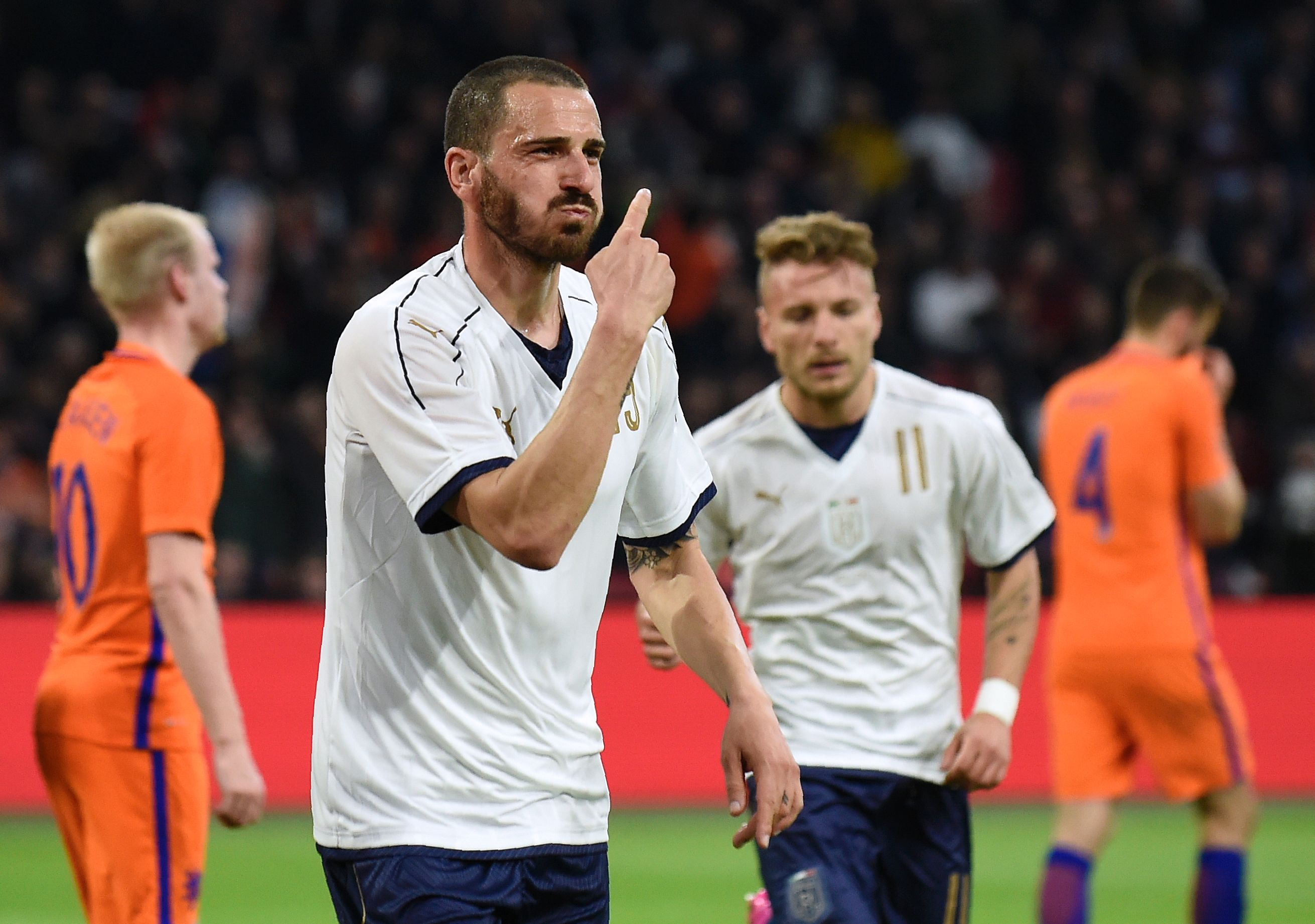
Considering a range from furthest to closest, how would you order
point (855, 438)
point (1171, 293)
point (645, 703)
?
point (645, 703), point (1171, 293), point (855, 438)

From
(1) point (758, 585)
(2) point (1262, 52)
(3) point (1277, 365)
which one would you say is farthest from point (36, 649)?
(2) point (1262, 52)

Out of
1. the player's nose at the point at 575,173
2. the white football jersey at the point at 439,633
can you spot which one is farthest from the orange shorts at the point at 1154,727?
the player's nose at the point at 575,173

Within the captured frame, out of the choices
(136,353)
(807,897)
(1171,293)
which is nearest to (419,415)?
(136,353)

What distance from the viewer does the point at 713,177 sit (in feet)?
45.4

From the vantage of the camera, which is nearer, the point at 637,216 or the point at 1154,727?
the point at 637,216

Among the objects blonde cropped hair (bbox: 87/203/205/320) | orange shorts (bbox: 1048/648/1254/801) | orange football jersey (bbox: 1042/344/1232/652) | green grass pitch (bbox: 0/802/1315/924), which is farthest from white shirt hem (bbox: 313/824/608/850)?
green grass pitch (bbox: 0/802/1315/924)

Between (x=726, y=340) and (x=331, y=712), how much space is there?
31.9ft

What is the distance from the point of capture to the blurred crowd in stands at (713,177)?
1209cm

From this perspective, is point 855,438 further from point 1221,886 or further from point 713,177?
point 713,177

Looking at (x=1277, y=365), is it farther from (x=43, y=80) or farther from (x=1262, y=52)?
(x=43, y=80)

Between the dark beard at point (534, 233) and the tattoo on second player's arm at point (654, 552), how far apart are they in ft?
1.94

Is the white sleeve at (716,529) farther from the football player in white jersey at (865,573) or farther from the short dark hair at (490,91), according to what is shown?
the short dark hair at (490,91)

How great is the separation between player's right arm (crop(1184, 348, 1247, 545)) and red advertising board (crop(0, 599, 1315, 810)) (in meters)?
3.89

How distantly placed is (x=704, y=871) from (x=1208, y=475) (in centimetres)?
340
